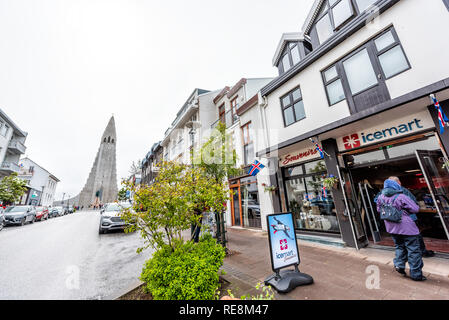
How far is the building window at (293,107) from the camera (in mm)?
7765

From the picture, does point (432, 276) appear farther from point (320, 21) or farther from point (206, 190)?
point (320, 21)

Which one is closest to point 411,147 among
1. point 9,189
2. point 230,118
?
point 230,118

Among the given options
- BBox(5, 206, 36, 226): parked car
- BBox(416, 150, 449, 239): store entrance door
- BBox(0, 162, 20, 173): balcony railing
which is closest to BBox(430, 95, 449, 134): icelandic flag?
BBox(416, 150, 449, 239): store entrance door

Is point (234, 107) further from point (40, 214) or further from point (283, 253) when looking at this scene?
point (40, 214)

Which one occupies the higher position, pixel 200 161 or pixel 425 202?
pixel 200 161

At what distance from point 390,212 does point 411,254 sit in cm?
81

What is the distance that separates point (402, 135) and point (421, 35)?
2.66 meters

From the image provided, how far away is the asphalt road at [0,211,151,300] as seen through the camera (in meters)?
3.67

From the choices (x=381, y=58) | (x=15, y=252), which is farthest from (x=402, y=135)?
(x=15, y=252)

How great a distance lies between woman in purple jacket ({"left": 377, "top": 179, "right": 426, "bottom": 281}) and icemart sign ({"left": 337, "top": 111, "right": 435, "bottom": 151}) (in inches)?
92.9

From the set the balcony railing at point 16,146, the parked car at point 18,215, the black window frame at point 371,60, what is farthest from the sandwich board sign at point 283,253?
the balcony railing at point 16,146

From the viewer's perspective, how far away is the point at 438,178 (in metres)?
4.46

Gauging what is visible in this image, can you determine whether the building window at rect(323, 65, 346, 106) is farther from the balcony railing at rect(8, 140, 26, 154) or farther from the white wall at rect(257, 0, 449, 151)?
the balcony railing at rect(8, 140, 26, 154)
